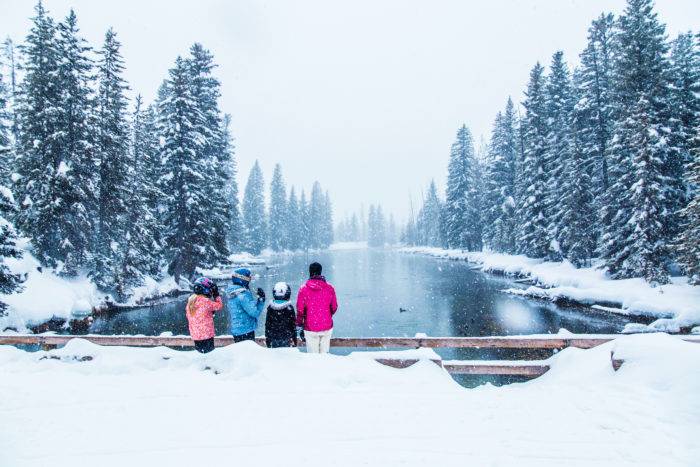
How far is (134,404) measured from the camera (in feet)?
16.8

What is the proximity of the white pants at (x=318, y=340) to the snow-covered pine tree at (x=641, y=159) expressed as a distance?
2105 centimetres

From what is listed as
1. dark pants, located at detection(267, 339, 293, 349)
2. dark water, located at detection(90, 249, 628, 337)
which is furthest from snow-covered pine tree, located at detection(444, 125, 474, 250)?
dark pants, located at detection(267, 339, 293, 349)

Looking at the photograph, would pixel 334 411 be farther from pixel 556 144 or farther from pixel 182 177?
pixel 556 144

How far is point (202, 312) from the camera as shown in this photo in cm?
706

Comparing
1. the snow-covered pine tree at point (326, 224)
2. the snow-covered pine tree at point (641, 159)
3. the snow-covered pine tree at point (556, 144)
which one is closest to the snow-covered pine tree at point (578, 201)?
the snow-covered pine tree at point (556, 144)

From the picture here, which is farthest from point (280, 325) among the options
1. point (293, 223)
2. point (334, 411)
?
point (293, 223)

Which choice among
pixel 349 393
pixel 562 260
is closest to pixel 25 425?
pixel 349 393

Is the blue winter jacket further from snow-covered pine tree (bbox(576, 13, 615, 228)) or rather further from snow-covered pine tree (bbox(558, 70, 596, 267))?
snow-covered pine tree (bbox(576, 13, 615, 228))

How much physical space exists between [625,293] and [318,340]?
802 inches

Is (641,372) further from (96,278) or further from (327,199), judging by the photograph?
(327,199)

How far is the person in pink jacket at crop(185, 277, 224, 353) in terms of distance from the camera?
7.02 meters

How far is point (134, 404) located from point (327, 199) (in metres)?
114

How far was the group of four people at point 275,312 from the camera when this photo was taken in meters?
6.84

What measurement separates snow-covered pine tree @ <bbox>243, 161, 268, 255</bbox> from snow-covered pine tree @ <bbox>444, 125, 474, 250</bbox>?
35455 millimetres
